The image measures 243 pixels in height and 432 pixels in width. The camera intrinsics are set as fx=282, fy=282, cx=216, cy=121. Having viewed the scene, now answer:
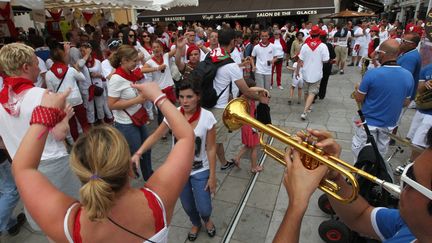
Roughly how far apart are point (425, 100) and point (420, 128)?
1.35 ft

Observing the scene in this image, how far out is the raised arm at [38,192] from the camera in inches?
48.3

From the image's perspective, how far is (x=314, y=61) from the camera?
254 inches

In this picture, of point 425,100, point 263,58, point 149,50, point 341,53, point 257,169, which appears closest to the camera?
point 425,100

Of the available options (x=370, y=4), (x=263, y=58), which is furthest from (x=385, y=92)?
(x=370, y=4)

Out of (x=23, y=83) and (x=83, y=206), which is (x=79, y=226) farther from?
(x=23, y=83)

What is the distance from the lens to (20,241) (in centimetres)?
325

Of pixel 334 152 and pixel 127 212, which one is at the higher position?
pixel 334 152

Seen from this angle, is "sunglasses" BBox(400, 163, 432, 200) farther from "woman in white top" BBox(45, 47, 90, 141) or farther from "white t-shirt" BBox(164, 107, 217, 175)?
"woman in white top" BBox(45, 47, 90, 141)

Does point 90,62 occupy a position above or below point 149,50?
below

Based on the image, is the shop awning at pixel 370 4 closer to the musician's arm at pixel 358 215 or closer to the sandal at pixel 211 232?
the sandal at pixel 211 232

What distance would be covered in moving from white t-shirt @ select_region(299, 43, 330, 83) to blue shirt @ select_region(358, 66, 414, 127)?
2975mm

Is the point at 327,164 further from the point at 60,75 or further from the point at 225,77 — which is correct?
the point at 60,75

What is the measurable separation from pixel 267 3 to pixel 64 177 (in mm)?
19276

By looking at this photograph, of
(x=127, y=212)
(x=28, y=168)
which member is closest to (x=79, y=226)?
(x=127, y=212)
